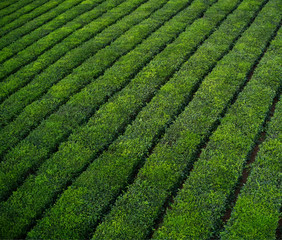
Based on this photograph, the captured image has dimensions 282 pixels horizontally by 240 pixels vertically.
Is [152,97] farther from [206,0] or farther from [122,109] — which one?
[206,0]

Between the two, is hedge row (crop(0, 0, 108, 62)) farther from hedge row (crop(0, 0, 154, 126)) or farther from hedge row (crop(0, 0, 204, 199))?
hedge row (crop(0, 0, 204, 199))

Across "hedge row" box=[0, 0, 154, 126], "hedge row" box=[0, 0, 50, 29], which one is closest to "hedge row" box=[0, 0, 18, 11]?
"hedge row" box=[0, 0, 50, 29]

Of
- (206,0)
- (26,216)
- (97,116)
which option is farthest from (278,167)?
(206,0)

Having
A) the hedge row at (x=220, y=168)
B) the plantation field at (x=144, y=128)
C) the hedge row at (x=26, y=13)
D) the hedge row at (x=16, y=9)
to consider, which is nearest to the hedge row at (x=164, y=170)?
the plantation field at (x=144, y=128)

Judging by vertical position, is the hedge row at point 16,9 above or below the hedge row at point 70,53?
above

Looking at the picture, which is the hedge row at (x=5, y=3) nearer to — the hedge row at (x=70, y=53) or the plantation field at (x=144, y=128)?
the plantation field at (x=144, y=128)

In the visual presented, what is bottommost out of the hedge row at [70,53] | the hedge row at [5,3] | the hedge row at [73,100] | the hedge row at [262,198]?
the hedge row at [262,198]
